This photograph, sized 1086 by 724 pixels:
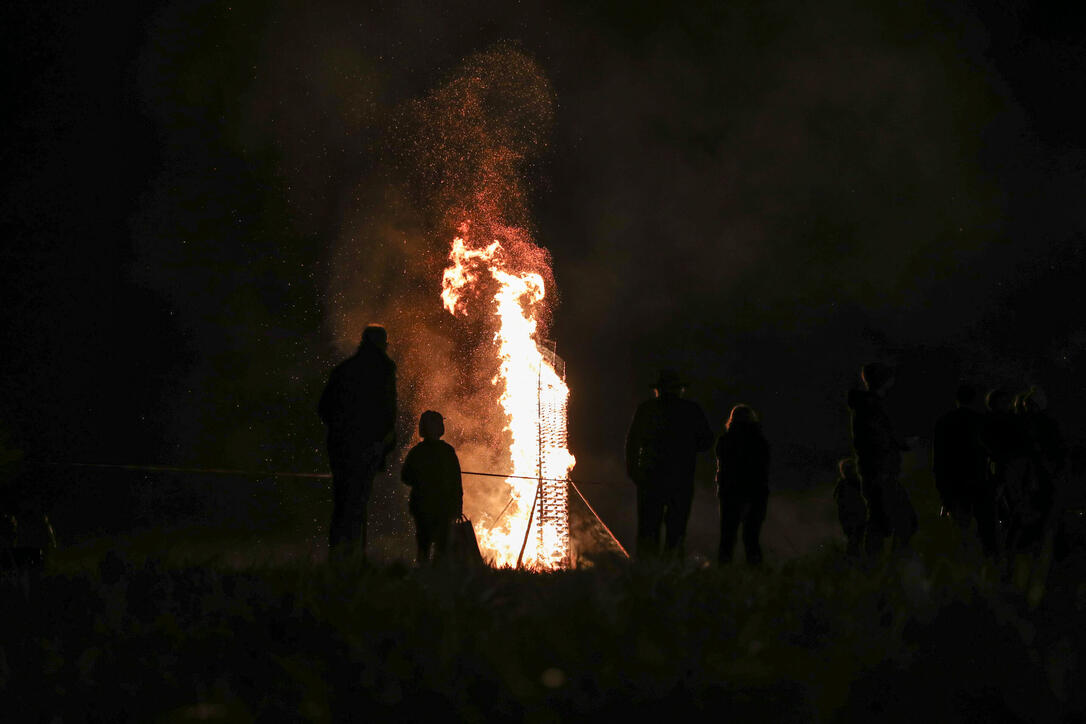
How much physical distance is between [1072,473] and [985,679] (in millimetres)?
5583

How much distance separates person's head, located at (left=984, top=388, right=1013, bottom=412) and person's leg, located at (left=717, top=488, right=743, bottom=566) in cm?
244

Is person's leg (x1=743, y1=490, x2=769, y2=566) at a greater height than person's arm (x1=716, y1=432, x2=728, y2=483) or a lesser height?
lesser

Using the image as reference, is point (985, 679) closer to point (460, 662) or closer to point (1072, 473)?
point (460, 662)

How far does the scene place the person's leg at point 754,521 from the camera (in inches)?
318

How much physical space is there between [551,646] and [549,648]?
0.06 feet

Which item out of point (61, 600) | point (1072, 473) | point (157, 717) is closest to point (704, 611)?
point (157, 717)

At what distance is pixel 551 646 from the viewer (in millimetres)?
3773

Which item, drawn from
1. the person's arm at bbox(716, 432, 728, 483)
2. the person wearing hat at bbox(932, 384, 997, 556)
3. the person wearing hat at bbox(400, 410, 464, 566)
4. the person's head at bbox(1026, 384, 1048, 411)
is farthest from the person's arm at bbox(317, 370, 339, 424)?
the person's head at bbox(1026, 384, 1048, 411)

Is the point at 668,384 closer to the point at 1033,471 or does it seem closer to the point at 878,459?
the point at 878,459

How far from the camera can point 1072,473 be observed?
28.4ft

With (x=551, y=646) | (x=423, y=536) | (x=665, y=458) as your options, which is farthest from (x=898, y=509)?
(x=551, y=646)

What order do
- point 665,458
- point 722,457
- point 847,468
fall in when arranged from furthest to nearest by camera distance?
point 847,468 → point 722,457 → point 665,458

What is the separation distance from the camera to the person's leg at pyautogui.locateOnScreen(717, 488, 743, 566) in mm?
8062

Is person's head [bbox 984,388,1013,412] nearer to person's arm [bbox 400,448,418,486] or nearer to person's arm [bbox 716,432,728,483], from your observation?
person's arm [bbox 716,432,728,483]
